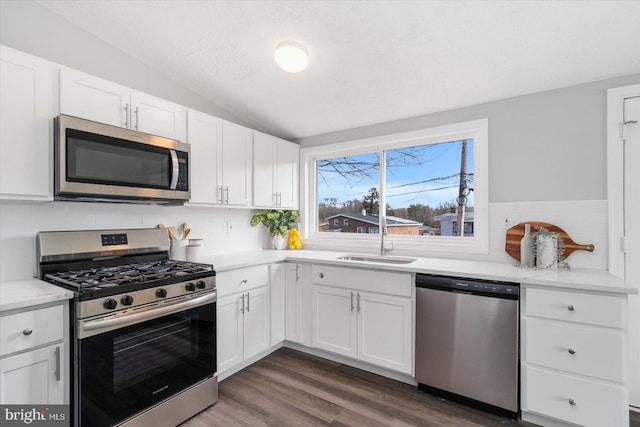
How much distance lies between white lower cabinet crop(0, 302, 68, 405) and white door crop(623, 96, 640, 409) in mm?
3428

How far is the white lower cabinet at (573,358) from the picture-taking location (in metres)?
1.71

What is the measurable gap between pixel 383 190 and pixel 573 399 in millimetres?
2168

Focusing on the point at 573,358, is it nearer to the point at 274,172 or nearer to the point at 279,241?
the point at 279,241

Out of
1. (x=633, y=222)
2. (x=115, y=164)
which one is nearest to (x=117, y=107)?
(x=115, y=164)

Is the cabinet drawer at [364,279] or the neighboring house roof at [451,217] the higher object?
the neighboring house roof at [451,217]

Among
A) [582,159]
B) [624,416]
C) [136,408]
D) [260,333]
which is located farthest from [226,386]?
[582,159]

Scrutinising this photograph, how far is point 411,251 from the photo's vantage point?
120 inches

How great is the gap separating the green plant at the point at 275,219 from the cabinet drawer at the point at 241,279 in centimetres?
80

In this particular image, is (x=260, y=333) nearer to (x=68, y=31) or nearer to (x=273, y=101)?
(x=273, y=101)

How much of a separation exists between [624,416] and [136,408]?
8.80 feet

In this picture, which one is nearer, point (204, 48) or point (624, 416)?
point (624, 416)

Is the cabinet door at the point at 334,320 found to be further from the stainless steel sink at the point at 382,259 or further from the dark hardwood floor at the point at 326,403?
the stainless steel sink at the point at 382,259

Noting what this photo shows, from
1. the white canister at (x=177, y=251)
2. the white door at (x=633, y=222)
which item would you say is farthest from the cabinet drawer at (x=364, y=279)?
the white door at (x=633, y=222)

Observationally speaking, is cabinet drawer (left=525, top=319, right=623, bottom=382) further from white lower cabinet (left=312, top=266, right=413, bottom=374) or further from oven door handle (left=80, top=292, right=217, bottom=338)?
oven door handle (left=80, top=292, right=217, bottom=338)
